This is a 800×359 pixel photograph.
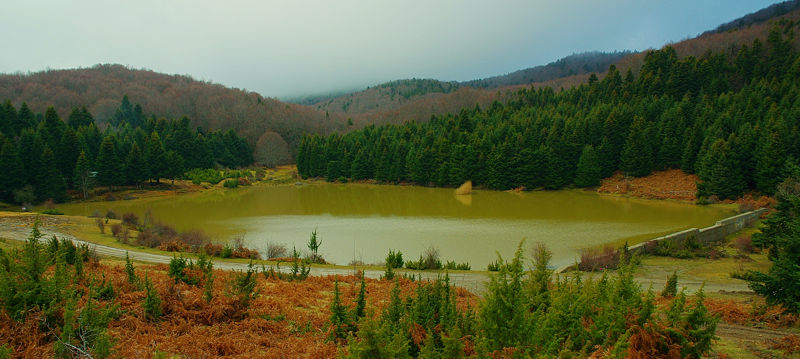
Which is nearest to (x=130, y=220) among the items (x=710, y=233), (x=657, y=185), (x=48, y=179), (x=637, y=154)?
(x=48, y=179)

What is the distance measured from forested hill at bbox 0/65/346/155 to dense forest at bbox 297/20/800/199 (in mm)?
28452

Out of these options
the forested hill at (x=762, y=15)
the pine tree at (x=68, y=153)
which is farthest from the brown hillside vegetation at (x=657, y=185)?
the forested hill at (x=762, y=15)

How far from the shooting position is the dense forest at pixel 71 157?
1543 inches

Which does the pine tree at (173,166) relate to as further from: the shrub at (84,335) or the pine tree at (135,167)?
the shrub at (84,335)

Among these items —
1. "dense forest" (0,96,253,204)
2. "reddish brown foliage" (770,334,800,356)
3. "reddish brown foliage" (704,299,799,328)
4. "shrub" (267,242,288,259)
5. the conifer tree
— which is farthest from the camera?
the conifer tree

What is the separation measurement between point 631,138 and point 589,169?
6030mm

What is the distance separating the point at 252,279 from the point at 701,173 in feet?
142

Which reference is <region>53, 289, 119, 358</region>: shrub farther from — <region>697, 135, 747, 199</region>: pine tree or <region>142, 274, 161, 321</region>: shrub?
<region>697, 135, 747, 199</region>: pine tree

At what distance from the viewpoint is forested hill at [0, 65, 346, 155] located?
96.4 m

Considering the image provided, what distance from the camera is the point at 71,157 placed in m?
45.5

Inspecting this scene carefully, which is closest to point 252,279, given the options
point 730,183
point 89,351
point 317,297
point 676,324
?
point 317,297

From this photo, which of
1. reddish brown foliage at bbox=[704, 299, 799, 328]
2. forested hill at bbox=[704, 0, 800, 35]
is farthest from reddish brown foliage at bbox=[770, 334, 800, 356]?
forested hill at bbox=[704, 0, 800, 35]

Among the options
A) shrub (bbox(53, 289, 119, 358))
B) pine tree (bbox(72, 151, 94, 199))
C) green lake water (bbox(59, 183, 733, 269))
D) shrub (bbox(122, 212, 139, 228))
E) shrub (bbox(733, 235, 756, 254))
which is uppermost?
pine tree (bbox(72, 151, 94, 199))

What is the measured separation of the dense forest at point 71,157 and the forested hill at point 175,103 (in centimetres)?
Result: 3029
